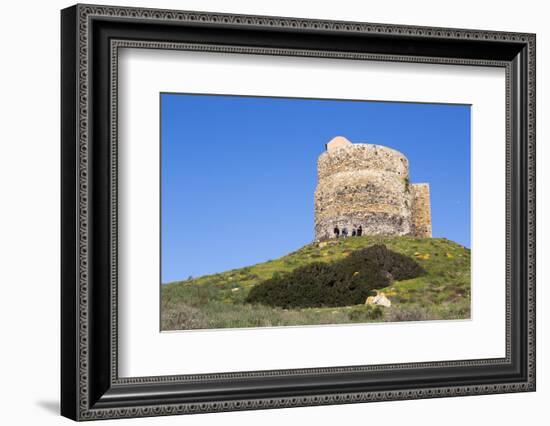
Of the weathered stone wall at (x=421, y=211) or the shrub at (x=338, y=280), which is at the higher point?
the weathered stone wall at (x=421, y=211)

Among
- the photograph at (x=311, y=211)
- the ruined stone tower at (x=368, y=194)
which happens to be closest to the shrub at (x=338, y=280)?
the photograph at (x=311, y=211)

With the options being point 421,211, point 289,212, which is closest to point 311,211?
point 289,212

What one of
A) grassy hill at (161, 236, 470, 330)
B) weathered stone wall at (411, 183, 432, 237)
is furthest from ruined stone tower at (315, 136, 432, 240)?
grassy hill at (161, 236, 470, 330)

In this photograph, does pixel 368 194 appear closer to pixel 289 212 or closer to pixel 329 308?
pixel 289 212

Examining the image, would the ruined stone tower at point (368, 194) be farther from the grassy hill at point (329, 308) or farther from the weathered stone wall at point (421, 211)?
the grassy hill at point (329, 308)

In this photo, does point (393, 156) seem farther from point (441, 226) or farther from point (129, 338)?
point (129, 338)

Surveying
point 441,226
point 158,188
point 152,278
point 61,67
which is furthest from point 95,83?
Answer: point 441,226
